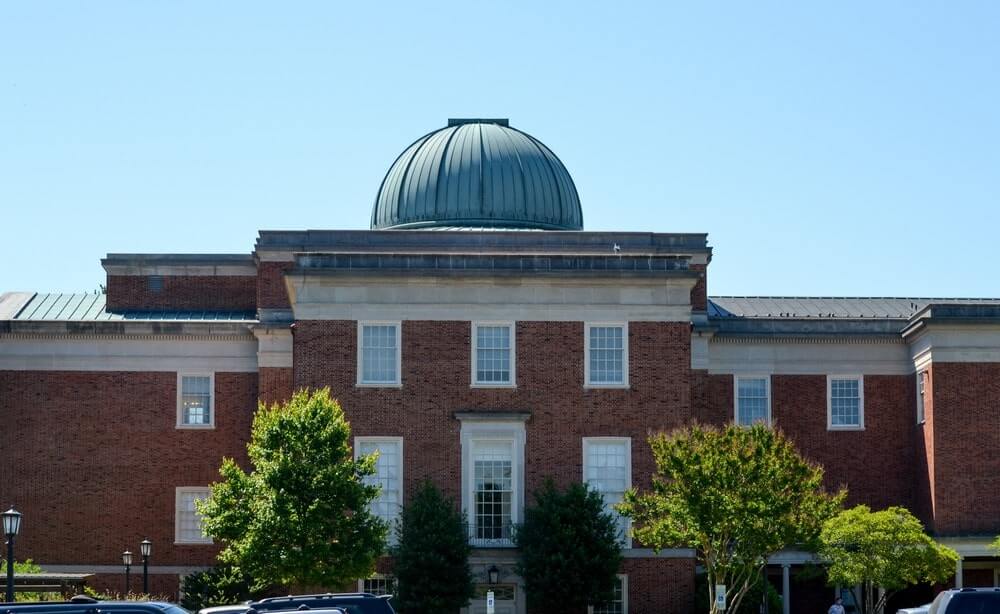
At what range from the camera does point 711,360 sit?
64.6m

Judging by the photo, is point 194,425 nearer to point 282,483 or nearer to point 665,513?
point 282,483

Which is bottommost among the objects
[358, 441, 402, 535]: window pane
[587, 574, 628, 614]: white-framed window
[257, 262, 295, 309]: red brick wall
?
[587, 574, 628, 614]: white-framed window

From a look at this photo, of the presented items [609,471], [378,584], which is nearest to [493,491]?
→ [609,471]

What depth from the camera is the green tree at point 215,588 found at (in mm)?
56094

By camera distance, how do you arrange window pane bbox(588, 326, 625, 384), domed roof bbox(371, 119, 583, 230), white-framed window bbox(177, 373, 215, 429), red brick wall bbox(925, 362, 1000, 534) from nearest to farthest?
1. window pane bbox(588, 326, 625, 384)
2. red brick wall bbox(925, 362, 1000, 534)
3. white-framed window bbox(177, 373, 215, 429)
4. domed roof bbox(371, 119, 583, 230)

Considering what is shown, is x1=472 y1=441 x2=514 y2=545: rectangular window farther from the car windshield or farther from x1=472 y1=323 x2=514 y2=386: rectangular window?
the car windshield

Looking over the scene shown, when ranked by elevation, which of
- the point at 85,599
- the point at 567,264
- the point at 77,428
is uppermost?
the point at 567,264

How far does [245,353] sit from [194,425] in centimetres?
284

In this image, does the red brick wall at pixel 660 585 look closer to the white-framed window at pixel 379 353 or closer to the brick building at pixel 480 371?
the brick building at pixel 480 371

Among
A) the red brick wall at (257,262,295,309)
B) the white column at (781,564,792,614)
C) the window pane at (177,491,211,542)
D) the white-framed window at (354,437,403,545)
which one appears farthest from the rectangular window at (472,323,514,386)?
the white column at (781,564,792,614)

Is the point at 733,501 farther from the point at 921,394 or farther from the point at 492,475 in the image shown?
the point at 921,394

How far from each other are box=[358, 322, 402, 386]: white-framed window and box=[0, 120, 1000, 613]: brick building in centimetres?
7

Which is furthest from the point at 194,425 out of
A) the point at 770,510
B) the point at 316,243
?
the point at 770,510

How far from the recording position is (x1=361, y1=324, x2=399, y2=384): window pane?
5653 centimetres
